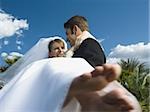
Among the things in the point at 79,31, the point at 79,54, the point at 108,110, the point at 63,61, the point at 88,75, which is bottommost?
the point at 108,110

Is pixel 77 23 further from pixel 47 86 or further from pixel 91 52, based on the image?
pixel 47 86

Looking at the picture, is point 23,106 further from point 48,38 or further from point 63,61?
point 48,38

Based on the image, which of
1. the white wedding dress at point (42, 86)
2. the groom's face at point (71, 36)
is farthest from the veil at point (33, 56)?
the white wedding dress at point (42, 86)

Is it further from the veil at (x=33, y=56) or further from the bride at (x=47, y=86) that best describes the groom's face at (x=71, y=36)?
the bride at (x=47, y=86)

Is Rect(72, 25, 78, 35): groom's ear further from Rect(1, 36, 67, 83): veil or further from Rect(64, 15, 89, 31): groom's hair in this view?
Rect(1, 36, 67, 83): veil

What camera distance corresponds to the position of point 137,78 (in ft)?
52.0

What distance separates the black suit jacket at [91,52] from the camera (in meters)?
2.49

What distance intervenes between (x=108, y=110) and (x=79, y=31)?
2.96 feet

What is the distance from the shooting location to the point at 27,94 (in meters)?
1.90

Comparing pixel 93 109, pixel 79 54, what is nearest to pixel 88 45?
pixel 79 54

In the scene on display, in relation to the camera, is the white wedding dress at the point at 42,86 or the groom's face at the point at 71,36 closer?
the white wedding dress at the point at 42,86

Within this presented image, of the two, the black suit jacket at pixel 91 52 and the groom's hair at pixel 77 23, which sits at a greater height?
the groom's hair at pixel 77 23

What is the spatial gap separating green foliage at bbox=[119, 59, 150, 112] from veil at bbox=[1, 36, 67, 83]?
1001 centimetres

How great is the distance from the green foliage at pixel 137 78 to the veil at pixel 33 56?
1001 cm
